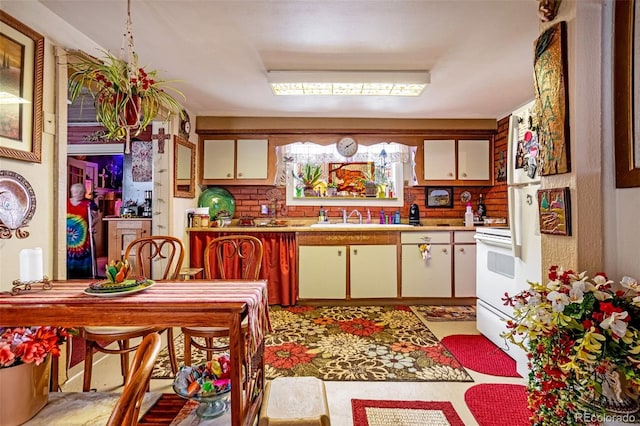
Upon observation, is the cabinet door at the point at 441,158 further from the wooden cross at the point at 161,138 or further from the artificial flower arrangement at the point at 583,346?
the wooden cross at the point at 161,138

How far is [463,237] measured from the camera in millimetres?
3699

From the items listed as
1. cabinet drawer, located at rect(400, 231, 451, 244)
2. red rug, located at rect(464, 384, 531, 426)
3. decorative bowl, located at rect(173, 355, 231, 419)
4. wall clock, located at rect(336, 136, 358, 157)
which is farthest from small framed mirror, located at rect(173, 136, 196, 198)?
red rug, located at rect(464, 384, 531, 426)

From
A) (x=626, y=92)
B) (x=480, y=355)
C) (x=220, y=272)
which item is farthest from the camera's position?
(x=480, y=355)

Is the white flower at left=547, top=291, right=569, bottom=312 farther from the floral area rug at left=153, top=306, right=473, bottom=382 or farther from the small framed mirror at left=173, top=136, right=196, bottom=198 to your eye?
the small framed mirror at left=173, top=136, right=196, bottom=198

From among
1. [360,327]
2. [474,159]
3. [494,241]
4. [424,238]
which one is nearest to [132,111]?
[360,327]

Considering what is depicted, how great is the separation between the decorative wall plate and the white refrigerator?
9.98ft

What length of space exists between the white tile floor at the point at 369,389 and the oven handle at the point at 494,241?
942mm

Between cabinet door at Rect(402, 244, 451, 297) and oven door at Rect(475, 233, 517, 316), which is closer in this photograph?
oven door at Rect(475, 233, 517, 316)

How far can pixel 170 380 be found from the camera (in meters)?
2.11

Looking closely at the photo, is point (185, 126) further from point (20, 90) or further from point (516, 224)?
point (516, 224)

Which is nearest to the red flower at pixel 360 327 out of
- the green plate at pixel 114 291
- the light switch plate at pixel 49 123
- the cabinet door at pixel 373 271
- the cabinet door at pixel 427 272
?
the cabinet door at pixel 373 271

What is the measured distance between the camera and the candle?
1557 millimetres

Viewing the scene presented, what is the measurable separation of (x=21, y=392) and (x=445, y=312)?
346cm

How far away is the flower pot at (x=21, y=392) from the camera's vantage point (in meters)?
1.24
